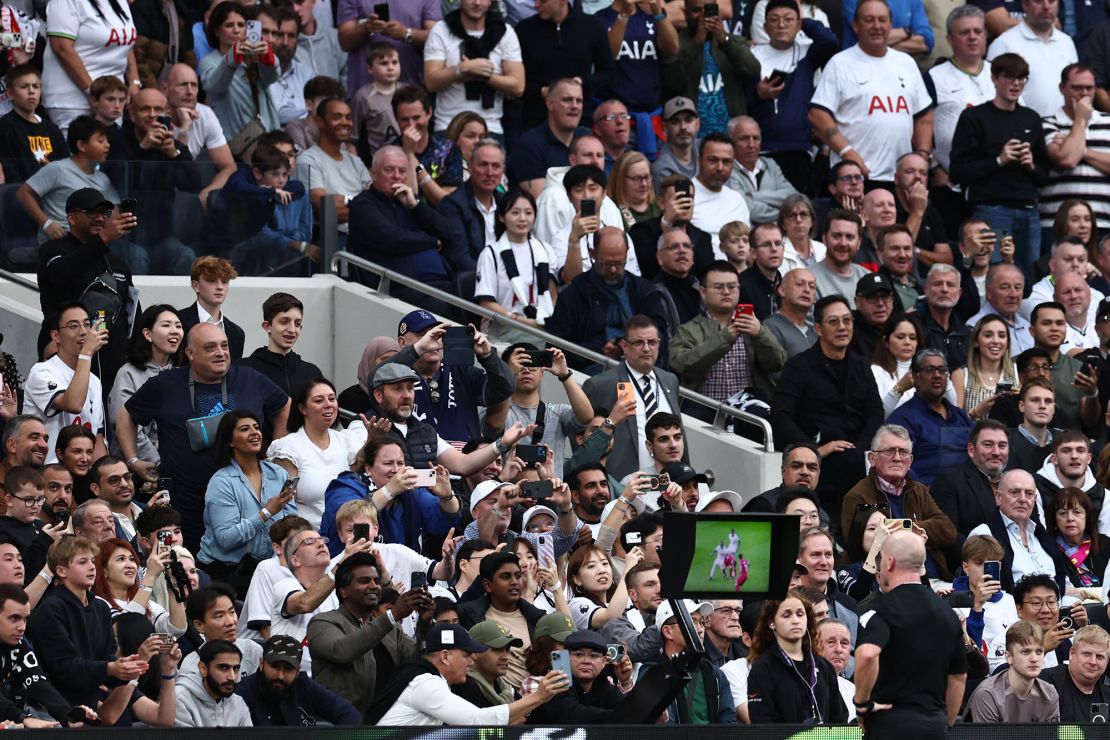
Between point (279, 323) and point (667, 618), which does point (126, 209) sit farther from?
point (667, 618)

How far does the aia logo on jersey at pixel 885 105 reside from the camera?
18.1 meters

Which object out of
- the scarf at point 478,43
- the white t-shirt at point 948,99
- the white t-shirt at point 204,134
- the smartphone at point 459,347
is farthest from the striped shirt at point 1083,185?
the white t-shirt at point 204,134

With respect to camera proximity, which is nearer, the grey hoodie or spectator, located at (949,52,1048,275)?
the grey hoodie

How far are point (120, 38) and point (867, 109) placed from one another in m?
5.72

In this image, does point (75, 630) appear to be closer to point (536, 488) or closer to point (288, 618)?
point (288, 618)

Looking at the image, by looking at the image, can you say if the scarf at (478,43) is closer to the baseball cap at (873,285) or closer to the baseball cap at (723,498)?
the baseball cap at (873,285)

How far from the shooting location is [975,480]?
14203mm

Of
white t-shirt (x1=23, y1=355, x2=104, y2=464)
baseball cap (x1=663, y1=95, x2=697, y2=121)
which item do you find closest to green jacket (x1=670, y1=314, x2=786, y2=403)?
baseball cap (x1=663, y1=95, x2=697, y2=121)

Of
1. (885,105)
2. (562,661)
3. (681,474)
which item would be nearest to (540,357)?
(681,474)

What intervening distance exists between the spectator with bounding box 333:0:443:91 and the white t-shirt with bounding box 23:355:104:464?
15.7ft

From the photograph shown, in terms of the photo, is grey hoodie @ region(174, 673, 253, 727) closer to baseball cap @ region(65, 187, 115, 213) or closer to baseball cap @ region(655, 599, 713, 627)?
baseball cap @ region(655, 599, 713, 627)

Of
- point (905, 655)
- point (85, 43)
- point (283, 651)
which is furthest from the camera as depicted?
point (85, 43)

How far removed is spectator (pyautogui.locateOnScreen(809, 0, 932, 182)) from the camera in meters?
18.1

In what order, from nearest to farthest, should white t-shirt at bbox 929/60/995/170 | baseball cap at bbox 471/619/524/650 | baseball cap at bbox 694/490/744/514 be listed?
baseball cap at bbox 471/619/524/650, baseball cap at bbox 694/490/744/514, white t-shirt at bbox 929/60/995/170
